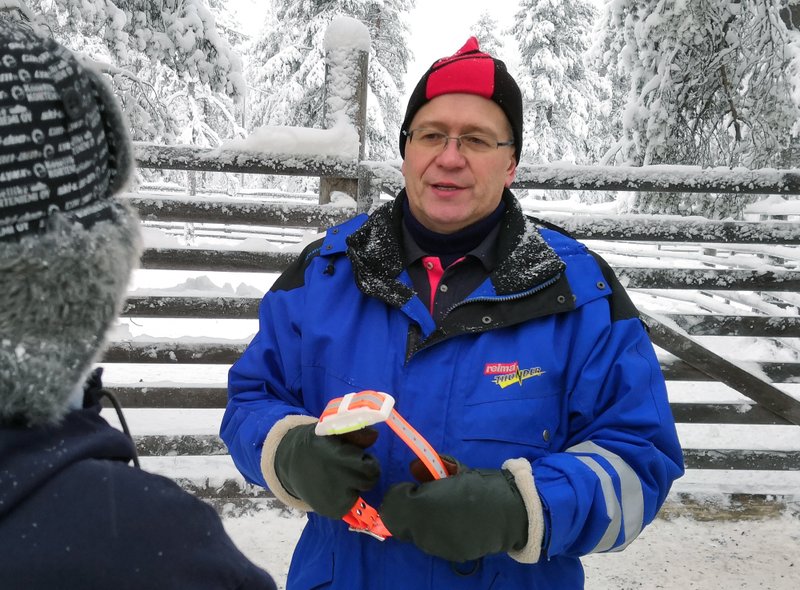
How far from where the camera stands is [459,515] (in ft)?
4.20

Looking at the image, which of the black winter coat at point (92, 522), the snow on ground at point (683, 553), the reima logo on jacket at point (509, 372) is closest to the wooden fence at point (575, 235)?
the snow on ground at point (683, 553)

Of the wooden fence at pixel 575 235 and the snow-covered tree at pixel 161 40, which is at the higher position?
the snow-covered tree at pixel 161 40

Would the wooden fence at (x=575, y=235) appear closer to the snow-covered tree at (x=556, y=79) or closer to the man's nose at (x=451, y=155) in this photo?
the man's nose at (x=451, y=155)

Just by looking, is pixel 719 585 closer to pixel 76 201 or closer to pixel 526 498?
pixel 526 498

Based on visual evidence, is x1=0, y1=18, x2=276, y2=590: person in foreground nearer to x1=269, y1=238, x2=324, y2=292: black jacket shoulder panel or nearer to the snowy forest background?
x1=269, y1=238, x2=324, y2=292: black jacket shoulder panel

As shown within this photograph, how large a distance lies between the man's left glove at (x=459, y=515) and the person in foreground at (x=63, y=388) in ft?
1.95

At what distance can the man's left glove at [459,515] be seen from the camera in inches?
50.6

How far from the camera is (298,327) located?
5.63 ft

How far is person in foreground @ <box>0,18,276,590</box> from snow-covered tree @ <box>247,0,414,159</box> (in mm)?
15050

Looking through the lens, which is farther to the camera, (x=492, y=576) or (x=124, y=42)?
(x=124, y=42)

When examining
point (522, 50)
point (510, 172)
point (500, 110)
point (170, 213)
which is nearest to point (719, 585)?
point (510, 172)

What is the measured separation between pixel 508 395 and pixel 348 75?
243 centimetres

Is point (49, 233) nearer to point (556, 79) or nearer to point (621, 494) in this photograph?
point (621, 494)

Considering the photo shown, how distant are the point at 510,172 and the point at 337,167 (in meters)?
1.66
